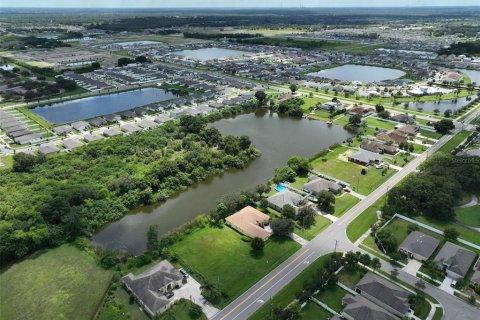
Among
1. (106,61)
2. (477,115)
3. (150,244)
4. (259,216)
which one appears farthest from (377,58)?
(150,244)

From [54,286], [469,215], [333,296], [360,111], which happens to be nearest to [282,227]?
[333,296]

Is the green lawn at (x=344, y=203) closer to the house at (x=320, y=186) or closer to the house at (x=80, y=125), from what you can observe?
the house at (x=320, y=186)

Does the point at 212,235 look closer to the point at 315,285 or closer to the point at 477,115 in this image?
the point at 315,285

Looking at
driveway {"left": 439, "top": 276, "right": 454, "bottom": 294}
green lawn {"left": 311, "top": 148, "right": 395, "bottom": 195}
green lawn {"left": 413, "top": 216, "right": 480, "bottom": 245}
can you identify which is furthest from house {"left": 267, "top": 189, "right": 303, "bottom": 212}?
driveway {"left": 439, "top": 276, "right": 454, "bottom": 294}

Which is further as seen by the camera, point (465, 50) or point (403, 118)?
point (465, 50)

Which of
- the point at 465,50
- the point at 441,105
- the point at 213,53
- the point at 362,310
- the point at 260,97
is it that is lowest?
the point at 362,310

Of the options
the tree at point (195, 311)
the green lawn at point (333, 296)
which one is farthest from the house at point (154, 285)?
the green lawn at point (333, 296)

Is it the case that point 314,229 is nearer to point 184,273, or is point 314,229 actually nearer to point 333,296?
point 333,296
